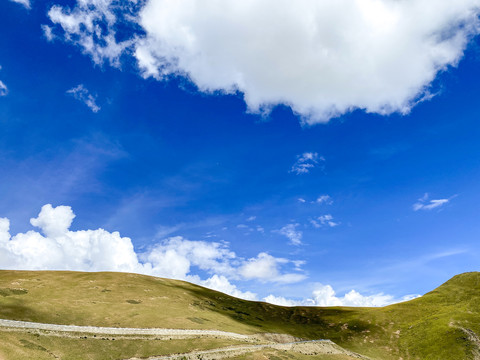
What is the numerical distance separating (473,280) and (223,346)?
131 meters

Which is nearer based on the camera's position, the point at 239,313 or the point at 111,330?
the point at 111,330

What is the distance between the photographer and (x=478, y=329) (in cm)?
9925

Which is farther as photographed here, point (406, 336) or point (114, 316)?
point (406, 336)

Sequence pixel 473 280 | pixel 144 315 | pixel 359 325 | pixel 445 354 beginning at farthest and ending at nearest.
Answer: pixel 473 280 < pixel 359 325 < pixel 445 354 < pixel 144 315

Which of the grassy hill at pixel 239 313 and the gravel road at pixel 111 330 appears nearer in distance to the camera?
the gravel road at pixel 111 330

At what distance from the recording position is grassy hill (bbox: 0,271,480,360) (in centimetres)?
7500

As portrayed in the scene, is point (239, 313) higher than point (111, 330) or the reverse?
higher

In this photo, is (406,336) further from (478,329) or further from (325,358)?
(325,358)

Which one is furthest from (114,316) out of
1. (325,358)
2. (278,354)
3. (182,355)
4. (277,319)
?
(277,319)

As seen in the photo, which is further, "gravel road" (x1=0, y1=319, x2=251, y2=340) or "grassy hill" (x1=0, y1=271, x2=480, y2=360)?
"grassy hill" (x1=0, y1=271, x2=480, y2=360)

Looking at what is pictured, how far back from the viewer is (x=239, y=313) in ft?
397

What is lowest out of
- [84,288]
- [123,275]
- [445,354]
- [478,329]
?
[445,354]

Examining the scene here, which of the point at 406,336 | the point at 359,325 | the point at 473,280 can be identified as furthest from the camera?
the point at 473,280

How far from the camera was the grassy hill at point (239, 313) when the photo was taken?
75000 millimetres
